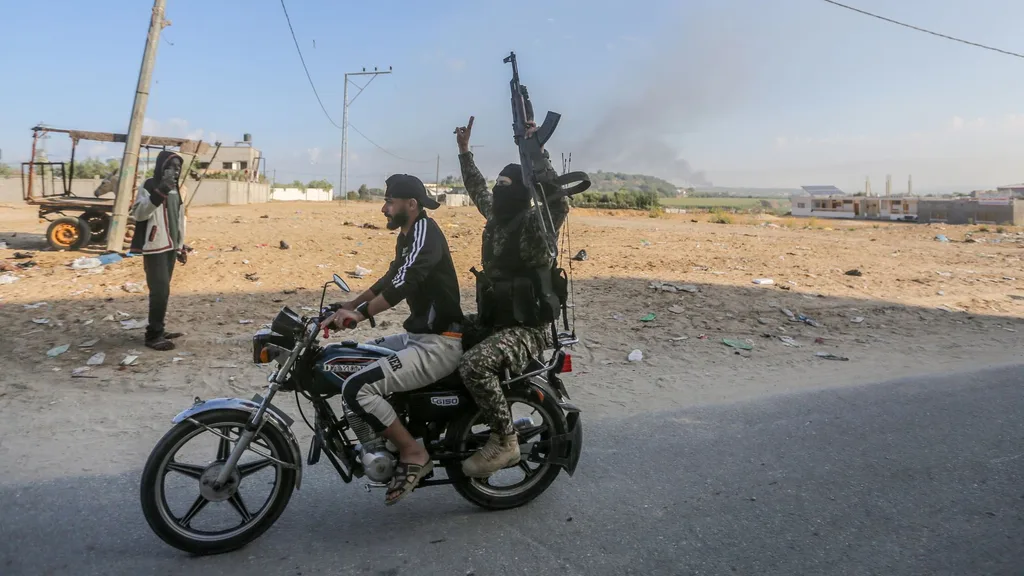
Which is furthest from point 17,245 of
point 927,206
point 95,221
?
point 927,206

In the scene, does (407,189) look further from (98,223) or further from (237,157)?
(237,157)

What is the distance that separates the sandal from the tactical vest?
2.63 ft

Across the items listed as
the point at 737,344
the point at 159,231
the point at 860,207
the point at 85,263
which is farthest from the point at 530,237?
the point at 860,207

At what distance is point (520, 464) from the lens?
391 centimetres

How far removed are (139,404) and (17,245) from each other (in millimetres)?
10245

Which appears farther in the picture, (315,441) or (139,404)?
(139,404)

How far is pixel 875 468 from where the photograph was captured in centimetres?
439

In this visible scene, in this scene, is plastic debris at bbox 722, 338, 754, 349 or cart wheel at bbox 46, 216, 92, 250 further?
cart wheel at bbox 46, 216, 92, 250

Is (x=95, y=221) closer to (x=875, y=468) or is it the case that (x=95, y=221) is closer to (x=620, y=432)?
(x=620, y=432)

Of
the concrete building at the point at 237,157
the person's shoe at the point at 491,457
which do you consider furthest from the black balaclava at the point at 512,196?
the concrete building at the point at 237,157

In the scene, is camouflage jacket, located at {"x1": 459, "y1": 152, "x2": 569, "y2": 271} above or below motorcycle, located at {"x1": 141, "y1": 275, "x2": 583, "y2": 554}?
above

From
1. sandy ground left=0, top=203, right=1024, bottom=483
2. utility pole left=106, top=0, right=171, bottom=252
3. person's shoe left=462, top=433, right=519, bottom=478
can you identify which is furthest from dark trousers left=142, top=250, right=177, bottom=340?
utility pole left=106, top=0, right=171, bottom=252

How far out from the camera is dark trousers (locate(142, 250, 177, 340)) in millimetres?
6859

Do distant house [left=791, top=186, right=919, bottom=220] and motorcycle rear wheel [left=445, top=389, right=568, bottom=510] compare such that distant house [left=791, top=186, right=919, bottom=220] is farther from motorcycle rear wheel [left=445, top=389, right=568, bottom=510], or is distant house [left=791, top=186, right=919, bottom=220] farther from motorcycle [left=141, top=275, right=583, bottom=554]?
motorcycle [left=141, top=275, right=583, bottom=554]
